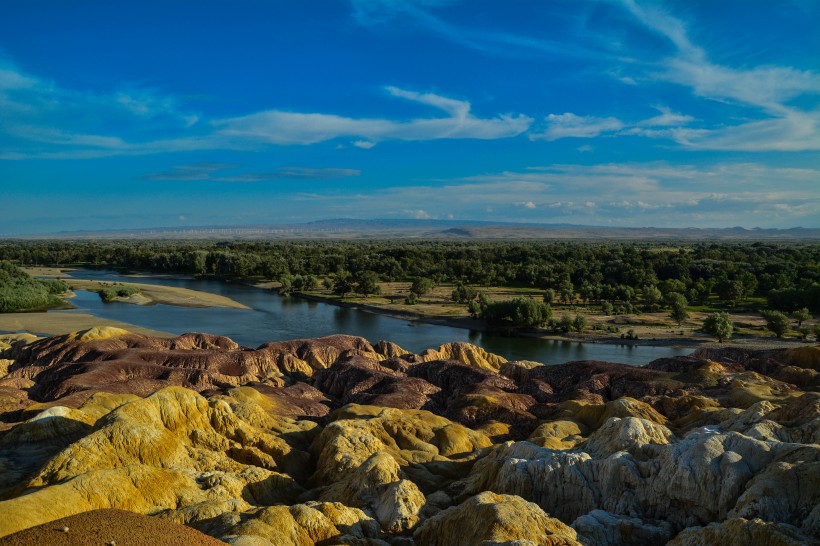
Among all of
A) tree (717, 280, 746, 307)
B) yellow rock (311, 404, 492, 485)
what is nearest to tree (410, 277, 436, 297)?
tree (717, 280, 746, 307)

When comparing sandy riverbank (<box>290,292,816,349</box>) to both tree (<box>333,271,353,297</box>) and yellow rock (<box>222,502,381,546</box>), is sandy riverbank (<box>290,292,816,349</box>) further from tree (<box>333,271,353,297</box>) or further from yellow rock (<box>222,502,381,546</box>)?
yellow rock (<box>222,502,381,546</box>)

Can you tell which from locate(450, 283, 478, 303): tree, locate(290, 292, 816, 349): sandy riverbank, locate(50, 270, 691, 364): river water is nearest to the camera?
locate(50, 270, 691, 364): river water

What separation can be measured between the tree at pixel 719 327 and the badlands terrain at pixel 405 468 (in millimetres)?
37786

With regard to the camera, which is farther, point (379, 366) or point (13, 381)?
point (379, 366)

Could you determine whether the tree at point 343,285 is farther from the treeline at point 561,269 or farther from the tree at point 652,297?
the tree at point 652,297

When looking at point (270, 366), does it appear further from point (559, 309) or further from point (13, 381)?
point (559, 309)

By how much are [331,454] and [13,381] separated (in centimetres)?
2648

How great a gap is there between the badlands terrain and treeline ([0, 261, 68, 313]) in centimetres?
5845

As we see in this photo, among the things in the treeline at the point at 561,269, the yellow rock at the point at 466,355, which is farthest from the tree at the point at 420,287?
the yellow rock at the point at 466,355

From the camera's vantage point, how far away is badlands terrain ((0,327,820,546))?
1452cm

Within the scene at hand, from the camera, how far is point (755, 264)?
124625mm

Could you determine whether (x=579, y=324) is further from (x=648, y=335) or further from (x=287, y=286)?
(x=287, y=286)

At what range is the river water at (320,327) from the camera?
69250 mm

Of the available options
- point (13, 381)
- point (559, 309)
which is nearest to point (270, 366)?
point (13, 381)
